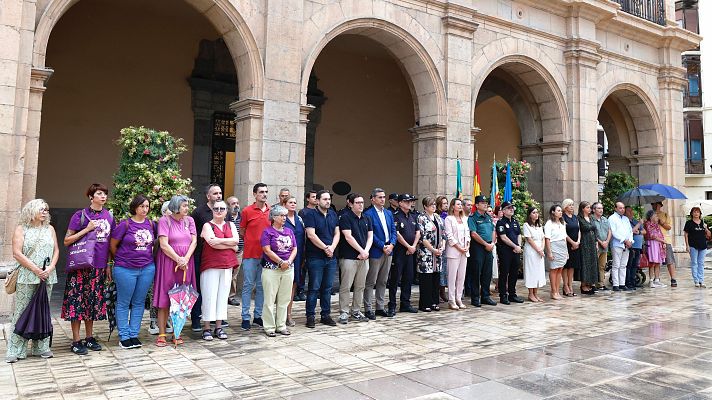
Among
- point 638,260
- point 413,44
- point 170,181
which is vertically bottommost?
point 638,260

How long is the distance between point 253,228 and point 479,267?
3.79 meters

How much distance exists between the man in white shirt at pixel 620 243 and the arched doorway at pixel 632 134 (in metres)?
6.46

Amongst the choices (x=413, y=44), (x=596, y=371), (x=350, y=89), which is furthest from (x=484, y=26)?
(x=596, y=371)

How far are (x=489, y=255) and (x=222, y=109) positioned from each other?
787 centimetres

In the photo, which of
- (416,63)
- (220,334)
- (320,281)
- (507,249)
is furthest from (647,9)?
(220,334)

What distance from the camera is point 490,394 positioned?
4.19 metres

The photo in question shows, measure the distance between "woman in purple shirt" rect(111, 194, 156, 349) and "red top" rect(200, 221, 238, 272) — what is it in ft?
1.88

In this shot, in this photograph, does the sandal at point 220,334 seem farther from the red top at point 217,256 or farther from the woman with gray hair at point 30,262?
the woman with gray hair at point 30,262

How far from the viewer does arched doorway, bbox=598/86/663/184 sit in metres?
15.8

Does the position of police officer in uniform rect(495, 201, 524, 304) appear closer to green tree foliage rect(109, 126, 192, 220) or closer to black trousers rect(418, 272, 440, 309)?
black trousers rect(418, 272, 440, 309)

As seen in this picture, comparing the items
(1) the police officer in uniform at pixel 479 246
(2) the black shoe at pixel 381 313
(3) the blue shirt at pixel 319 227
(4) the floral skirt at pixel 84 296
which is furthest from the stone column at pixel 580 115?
(4) the floral skirt at pixel 84 296

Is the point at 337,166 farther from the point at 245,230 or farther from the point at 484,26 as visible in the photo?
the point at 245,230

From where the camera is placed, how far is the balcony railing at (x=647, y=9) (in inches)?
596

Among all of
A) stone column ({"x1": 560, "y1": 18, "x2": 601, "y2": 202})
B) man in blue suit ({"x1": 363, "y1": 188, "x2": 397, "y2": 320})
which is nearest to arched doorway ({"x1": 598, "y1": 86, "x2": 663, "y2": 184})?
stone column ({"x1": 560, "y1": 18, "x2": 601, "y2": 202})
